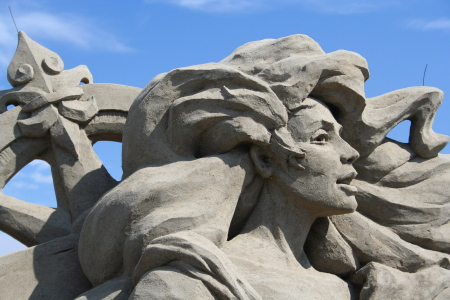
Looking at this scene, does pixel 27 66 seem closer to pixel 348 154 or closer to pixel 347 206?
pixel 348 154

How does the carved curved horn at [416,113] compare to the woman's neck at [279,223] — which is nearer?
the woman's neck at [279,223]

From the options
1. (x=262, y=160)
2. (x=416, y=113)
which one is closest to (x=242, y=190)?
(x=262, y=160)

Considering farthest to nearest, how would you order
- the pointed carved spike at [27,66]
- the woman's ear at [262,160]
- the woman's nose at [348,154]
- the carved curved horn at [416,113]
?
the pointed carved spike at [27,66] < the carved curved horn at [416,113] < the woman's nose at [348,154] < the woman's ear at [262,160]

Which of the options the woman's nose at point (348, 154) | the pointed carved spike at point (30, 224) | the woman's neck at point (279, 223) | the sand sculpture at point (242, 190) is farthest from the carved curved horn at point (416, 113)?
the pointed carved spike at point (30, 224)

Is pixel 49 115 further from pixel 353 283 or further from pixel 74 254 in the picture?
pixel 353 283

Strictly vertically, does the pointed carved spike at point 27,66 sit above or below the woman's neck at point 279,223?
above

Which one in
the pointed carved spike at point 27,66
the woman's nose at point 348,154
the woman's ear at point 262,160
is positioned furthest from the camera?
the pointed carved spike at point 27,66

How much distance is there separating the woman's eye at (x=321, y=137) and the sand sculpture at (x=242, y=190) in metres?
0.01

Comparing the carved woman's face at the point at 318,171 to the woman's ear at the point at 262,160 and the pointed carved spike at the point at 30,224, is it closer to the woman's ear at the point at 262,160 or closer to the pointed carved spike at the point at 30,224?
the woman's ear at the point at 262,160

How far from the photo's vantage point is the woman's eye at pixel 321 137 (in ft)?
16.3

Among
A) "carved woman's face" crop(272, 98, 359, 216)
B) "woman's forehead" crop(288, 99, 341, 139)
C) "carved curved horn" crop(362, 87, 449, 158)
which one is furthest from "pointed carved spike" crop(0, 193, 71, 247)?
"carved curved horn" crop(362, 87, 449, 158)

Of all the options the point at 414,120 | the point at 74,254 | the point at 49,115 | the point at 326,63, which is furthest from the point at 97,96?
the point at 414,120

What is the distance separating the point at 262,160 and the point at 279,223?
1.29 ft

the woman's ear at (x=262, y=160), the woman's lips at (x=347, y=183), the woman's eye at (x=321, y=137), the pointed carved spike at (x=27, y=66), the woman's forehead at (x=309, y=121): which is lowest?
the woman's lips at (x=347, y=183)
